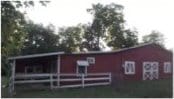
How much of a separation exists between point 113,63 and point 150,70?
2999 millimetres

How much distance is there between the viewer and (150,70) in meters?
24.4

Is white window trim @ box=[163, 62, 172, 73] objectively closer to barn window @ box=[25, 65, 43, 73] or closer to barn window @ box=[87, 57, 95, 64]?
barn window @ box=[87, 57, 95, 64]

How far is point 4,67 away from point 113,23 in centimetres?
3204

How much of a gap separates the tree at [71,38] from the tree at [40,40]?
1.03 m

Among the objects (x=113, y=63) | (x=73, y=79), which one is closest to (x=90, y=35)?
(x=113, y=63)

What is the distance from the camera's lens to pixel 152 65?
972 inches

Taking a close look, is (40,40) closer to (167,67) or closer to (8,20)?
(167,67)

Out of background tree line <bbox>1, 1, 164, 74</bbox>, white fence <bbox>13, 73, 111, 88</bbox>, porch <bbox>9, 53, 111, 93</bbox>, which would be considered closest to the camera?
porch <bbox>9, 53, 111, 93</bbox>

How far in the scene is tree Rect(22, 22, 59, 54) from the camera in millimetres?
46406

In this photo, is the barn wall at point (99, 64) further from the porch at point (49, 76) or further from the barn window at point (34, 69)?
the barn window at point (34, 69)

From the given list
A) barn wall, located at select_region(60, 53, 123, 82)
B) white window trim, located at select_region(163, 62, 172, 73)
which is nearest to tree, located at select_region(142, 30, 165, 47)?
white window trim, located at select_region(163, 62, 172, 73)

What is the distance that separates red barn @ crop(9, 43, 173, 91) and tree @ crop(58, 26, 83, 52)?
70.2 feet

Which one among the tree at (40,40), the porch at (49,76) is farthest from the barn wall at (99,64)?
the tree at (40,40)

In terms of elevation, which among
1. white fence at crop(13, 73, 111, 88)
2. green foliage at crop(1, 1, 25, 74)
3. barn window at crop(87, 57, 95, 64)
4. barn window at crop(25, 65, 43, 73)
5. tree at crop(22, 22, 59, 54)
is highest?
tree at crop(22, 22, 59, 54)
